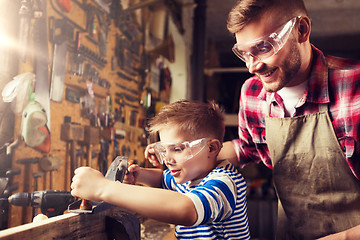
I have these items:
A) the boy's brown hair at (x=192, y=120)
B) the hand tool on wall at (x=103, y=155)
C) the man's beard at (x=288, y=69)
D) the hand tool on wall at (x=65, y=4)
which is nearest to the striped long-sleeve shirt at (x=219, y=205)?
the boy's brown hair at (x=192, y=120)

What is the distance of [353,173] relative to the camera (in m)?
1.42

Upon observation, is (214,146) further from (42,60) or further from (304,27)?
(42,60)

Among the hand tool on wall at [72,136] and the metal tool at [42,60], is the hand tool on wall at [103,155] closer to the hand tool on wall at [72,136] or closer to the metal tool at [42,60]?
the hand tool on wall at [72,136]

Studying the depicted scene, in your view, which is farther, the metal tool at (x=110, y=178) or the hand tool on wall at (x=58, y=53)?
the hand tool on wall at (x=58, y=53)

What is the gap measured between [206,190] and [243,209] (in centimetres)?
26

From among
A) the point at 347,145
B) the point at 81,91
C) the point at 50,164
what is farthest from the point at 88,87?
the point at 347,145

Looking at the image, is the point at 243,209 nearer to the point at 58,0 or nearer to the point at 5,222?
the point at 5,222

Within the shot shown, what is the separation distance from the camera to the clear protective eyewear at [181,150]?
1.17 metres

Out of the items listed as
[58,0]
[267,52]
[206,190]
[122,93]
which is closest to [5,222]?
[206,190]

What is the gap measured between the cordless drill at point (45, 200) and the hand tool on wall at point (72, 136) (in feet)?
1.82

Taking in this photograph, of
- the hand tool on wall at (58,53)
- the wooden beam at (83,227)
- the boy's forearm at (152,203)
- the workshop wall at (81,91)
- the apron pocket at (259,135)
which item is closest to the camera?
the wooden beam at (83,227)

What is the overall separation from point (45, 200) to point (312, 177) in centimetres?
107

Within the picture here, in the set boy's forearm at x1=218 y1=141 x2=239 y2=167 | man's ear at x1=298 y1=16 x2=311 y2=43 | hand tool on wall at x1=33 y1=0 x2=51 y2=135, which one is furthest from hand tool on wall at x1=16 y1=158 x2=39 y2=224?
man's ear at x1=298 y1=16 x2=311 y2=43

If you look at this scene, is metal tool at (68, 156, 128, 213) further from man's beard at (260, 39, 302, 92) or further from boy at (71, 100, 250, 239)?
man's beard at (260, 39, 302, 92)
